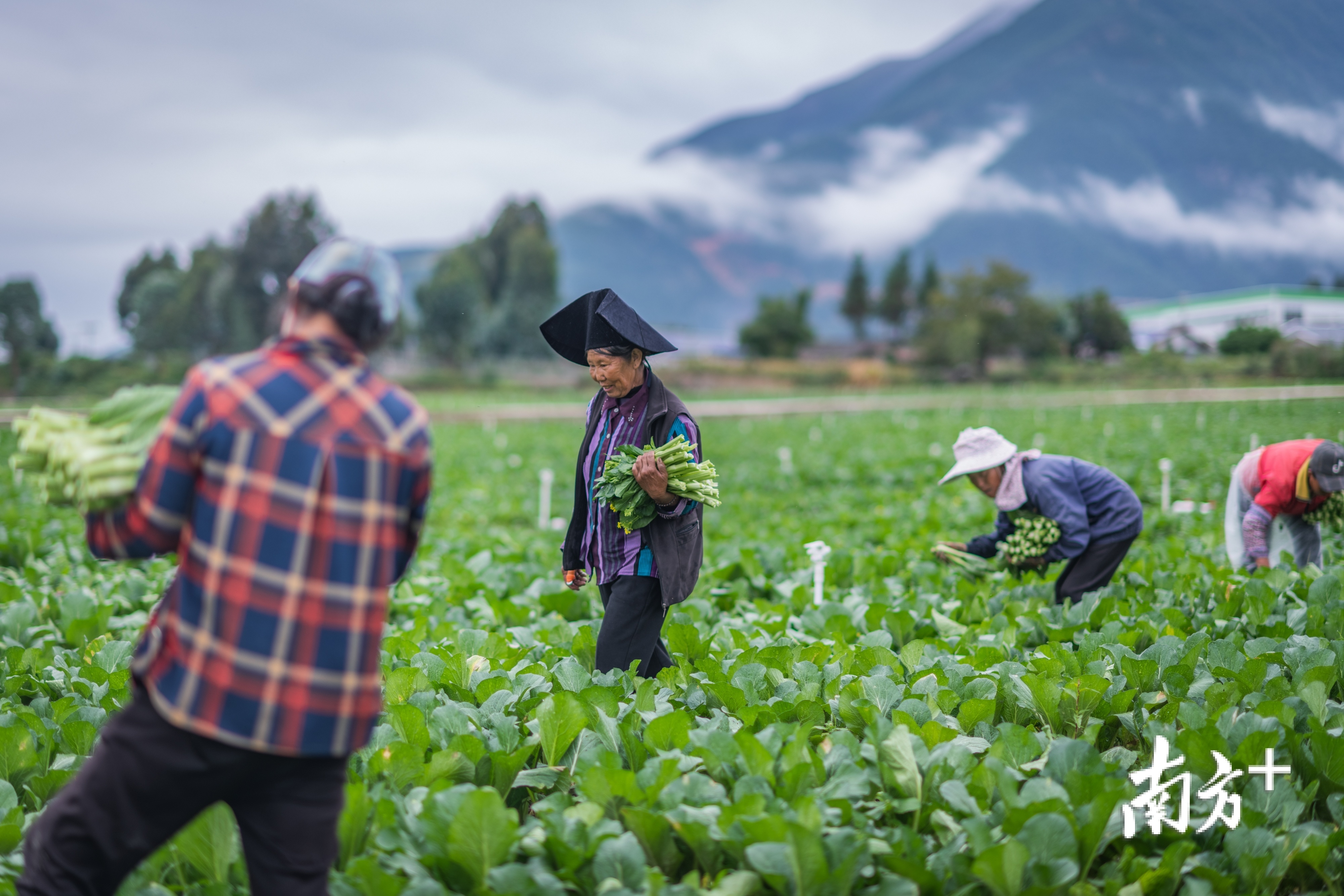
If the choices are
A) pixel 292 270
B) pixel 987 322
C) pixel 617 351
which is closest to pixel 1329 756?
pixel 617 351

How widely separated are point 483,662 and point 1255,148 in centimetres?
3302

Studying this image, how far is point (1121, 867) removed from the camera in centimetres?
237

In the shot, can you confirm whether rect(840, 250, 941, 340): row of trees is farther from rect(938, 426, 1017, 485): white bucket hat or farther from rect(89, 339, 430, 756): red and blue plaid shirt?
rect(89, 339, 430, 756): red and blue plaid shirt

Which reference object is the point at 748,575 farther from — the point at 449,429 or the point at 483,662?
the point at 449,429

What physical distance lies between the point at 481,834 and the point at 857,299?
91602 mm

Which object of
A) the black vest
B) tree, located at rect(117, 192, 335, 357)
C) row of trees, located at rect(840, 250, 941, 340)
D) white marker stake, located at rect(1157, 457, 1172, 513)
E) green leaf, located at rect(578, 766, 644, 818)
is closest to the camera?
green leaf, located at rect(578, 766, 644, 818)

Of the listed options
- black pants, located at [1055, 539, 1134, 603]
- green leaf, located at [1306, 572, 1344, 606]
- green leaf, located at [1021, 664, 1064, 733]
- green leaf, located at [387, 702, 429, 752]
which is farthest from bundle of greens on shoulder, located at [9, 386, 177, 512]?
green leaf, located at [1306, 572, 1344, 606]

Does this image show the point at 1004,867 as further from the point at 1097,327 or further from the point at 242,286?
the point at 242,286

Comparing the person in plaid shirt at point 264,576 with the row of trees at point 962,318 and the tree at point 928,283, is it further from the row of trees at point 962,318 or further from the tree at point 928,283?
the tree at point 928,283

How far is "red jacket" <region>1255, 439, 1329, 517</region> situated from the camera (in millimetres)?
4812

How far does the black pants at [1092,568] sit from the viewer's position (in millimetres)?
4789

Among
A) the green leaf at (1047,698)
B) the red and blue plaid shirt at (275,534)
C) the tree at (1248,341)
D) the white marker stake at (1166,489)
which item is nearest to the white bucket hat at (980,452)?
the green leaf at (1047,698)

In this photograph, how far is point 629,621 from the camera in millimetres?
3475

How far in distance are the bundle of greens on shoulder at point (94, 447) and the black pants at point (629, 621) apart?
170 centimetres
